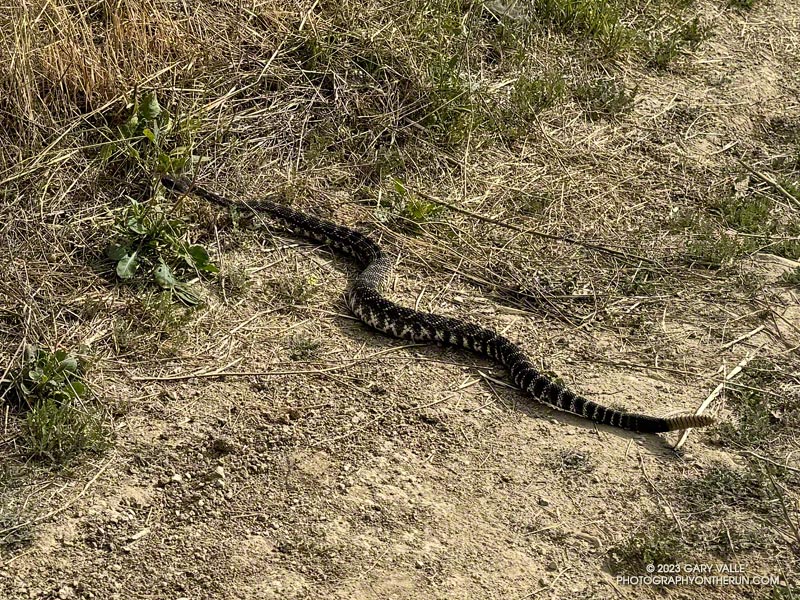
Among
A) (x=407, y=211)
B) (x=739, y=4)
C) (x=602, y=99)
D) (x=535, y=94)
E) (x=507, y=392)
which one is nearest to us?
(x=507, y=392)

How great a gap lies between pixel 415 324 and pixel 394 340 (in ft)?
0.63

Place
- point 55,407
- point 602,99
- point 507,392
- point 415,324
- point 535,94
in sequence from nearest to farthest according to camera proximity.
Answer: point 55,407, point 507,392, point 415,324, point 535,94, point 602,99

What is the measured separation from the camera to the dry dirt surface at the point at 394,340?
563 centimetres

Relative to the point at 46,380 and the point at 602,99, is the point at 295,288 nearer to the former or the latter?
the point at 46,380

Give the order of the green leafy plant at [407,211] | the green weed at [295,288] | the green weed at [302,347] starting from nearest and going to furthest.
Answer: the green weed at [302,347]
the green weed at [295,288]
the green leafy plant at [407,211]

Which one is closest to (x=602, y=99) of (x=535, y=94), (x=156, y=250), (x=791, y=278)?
(x=535, y=94)

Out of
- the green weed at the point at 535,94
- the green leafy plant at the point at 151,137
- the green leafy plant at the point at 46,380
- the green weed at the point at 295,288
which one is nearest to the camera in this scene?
the green leafy plant at the point at 46,380

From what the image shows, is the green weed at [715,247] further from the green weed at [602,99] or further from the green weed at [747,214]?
the green weed at [602,99]

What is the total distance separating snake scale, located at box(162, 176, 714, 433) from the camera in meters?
6.70

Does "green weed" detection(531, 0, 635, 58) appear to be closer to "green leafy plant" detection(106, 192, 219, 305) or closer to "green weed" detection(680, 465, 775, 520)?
"green leafy plant" detection(106, 192, 219, 305)

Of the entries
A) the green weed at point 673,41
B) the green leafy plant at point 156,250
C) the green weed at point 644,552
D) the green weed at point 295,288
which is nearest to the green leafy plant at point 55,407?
the green leafy plant at point 156,250

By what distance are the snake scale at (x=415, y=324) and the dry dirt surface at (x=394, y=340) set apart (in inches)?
4.2

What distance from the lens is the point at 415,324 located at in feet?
24.7

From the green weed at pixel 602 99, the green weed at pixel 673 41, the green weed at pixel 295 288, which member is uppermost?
the green weed at pixel 673 41
